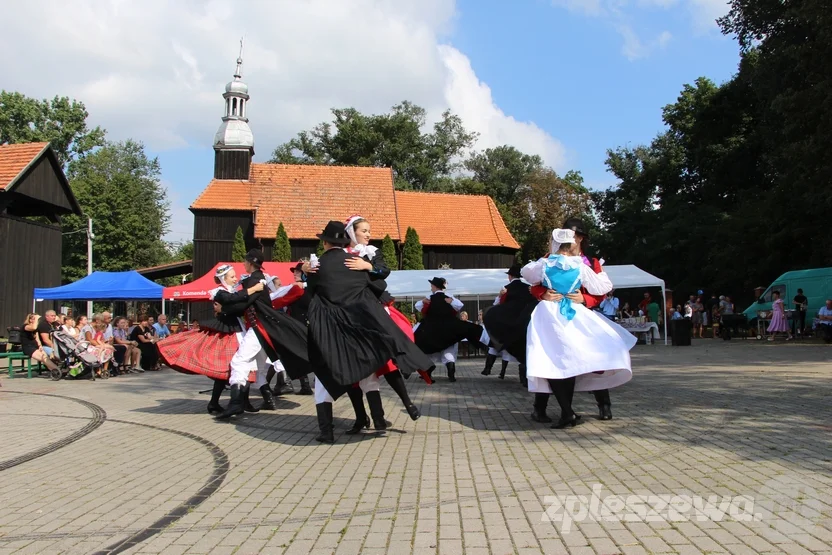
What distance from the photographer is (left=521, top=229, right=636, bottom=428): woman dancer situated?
6469 millimetres

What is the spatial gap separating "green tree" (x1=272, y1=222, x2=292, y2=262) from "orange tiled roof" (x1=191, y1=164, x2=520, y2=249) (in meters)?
1.36

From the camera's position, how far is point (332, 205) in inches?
1848

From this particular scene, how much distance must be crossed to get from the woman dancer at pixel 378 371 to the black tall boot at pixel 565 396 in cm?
124

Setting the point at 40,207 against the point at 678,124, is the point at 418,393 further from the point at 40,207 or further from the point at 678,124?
the point at 678,124

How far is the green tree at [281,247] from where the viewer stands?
4294 cm

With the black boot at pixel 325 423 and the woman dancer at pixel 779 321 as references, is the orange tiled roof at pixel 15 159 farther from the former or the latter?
the woman dancer at pixel 779 321

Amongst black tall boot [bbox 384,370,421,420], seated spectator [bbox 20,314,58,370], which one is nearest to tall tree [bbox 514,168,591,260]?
seated spectator [bbox 20,314,58,370]

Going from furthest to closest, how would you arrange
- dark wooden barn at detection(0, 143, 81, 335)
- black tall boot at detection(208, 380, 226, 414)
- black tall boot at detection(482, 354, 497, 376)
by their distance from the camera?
dark wooden barn at detection(0, 143, 81, 335) → black tall boot at detection(482, 354, 497, 376) → black tall boot at detection(208, 380, 226, 414)

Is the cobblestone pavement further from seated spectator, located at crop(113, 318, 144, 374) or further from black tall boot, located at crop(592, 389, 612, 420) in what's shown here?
seated spectator, located at crop(113, 318, 144, 374)

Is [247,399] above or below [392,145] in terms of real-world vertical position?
below

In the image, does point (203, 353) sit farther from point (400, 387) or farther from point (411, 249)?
point (411, 249)

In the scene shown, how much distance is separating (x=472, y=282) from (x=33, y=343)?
12299 mm

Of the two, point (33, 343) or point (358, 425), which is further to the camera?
point (33, 343)

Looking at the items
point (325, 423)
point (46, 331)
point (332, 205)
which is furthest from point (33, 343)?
point (332, 205)
